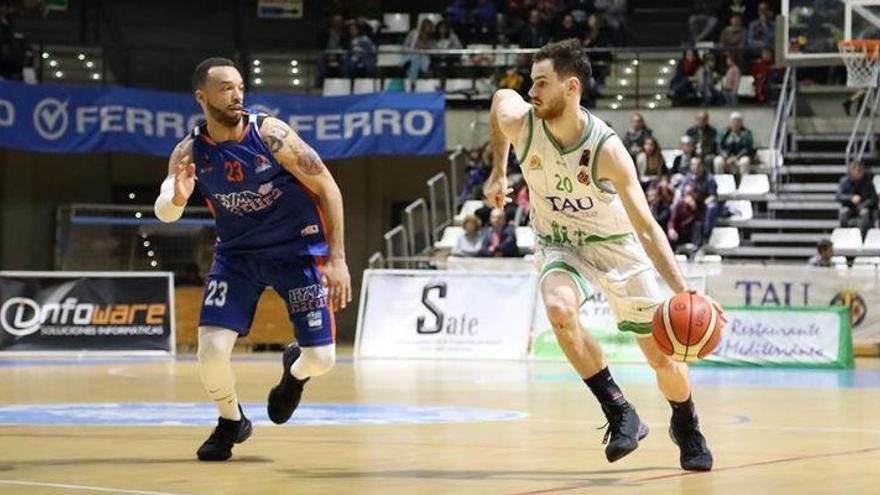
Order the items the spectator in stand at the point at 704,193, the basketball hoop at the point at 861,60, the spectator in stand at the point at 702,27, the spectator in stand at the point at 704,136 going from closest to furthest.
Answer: the basketball hoop at the point at 861,60 → the spectator in stand at the point at 704,193 → the spectator in stand at the point at 704,136 → the spectator in stand at the point at 702,27

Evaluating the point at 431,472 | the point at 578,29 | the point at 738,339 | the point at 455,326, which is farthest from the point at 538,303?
the point at 431,472

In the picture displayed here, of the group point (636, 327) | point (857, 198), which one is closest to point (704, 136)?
point (857, 198)

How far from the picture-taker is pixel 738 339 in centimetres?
2170

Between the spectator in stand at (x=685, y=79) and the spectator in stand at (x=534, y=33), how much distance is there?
2571mm

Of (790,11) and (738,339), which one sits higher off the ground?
(790,11)

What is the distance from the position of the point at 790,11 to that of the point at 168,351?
10053mm

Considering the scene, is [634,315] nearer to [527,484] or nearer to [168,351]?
[527,484]

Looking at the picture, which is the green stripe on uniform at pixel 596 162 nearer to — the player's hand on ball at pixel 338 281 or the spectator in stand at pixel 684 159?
the player's hand on ball at pixel 338 281

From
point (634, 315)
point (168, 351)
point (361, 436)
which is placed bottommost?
point (168, 351)

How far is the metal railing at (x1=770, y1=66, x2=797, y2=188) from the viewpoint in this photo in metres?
28.6

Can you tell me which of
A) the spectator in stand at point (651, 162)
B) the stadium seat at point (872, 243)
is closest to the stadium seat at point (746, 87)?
the spectator in stand at point (651, 162)

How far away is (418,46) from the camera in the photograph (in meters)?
31.2

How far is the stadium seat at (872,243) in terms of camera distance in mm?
25453

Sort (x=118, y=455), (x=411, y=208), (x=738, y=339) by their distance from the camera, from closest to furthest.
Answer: (x=118, y=455)
(x=738, y=339)
(x=411, y=208)
